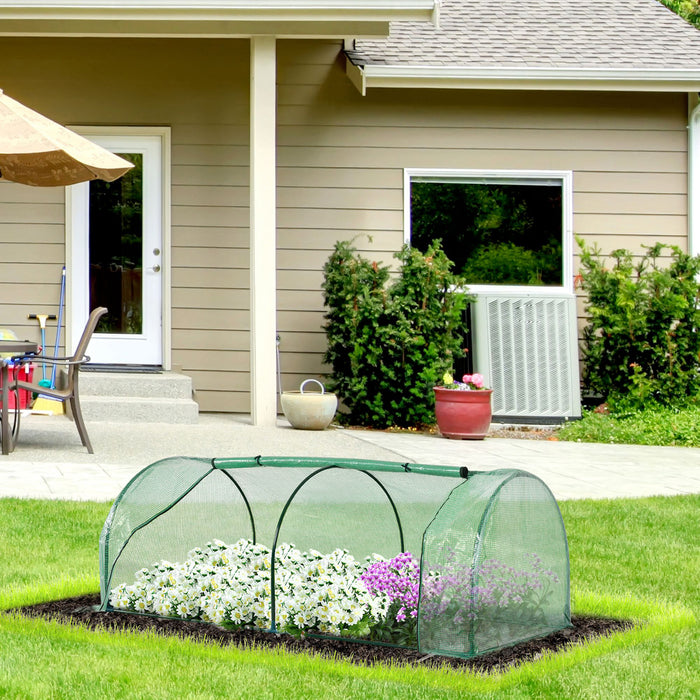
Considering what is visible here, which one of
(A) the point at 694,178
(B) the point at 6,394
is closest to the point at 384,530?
(B) the point at 6,394

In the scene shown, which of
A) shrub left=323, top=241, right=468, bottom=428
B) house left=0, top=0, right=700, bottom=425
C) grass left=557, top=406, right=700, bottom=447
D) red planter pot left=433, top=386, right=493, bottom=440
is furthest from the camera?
house left=0, top=0, right=700, bottom=425

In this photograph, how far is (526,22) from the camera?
35.3 feet

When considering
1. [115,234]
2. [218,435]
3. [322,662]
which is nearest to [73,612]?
[322,662]

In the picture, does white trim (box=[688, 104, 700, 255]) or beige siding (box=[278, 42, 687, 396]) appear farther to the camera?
white trim (box=[688, 104, 700, 255])

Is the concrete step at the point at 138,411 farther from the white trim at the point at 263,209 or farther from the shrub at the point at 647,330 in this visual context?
the shrub at the point at 647,330

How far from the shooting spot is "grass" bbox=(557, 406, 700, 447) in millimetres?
8625

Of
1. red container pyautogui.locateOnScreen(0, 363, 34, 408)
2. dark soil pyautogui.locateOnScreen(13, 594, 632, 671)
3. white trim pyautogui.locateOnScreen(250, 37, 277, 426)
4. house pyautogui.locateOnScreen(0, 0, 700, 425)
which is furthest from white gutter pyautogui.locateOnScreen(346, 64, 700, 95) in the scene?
dark soil pyautogui.locateOnScreen(13, 594, 632, 671)

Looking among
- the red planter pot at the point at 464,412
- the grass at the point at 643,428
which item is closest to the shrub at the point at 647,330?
the grass at the point at 643,428

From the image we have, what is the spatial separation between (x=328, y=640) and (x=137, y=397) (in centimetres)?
582

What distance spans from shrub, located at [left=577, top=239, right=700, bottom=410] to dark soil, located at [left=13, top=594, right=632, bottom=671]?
18.3ft

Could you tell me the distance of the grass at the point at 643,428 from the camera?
8.62 metres

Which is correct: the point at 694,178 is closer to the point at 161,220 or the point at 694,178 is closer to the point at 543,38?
the point at 543,38

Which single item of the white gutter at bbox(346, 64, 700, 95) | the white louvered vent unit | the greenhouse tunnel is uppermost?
the white gutter at bbox(346, 64, 700, 95)

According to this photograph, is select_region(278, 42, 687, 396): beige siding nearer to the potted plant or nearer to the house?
the house
